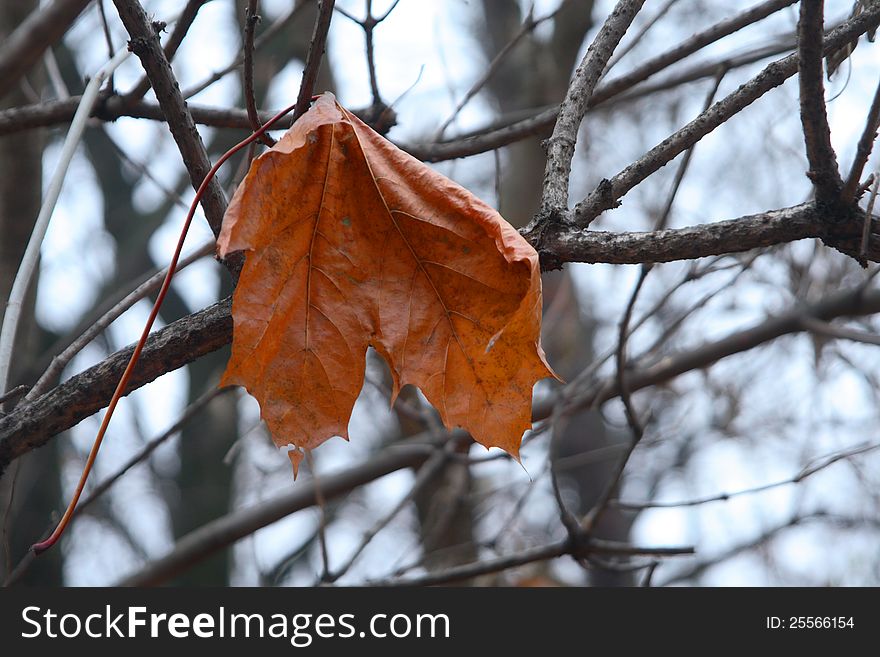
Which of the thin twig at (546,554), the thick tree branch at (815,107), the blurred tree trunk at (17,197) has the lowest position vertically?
the thin twig at (546,554)

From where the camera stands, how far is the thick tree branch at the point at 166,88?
1211mm

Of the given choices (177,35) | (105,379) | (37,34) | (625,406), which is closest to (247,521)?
(625,406)

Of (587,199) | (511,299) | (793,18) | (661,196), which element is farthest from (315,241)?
(661,196)

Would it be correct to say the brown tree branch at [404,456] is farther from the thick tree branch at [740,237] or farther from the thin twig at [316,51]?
the thin twig at [316,51]

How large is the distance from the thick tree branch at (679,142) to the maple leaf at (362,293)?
0.19 m

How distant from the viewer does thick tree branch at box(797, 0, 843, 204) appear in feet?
3.14

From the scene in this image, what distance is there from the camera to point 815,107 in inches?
39.0

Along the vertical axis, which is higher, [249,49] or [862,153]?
[249,49]

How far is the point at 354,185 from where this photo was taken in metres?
1.14

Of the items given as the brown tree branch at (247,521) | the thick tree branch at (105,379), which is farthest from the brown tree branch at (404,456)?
the thick tree branch at (105,379)

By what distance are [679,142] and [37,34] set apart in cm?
84

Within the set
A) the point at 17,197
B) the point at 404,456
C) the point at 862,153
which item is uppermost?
the point at 17,197

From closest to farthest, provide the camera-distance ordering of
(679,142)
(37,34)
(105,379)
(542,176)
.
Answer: (37,34)
(679,142)
(105,379)
(542,176)

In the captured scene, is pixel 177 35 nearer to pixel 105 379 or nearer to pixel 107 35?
pixel 107 35
